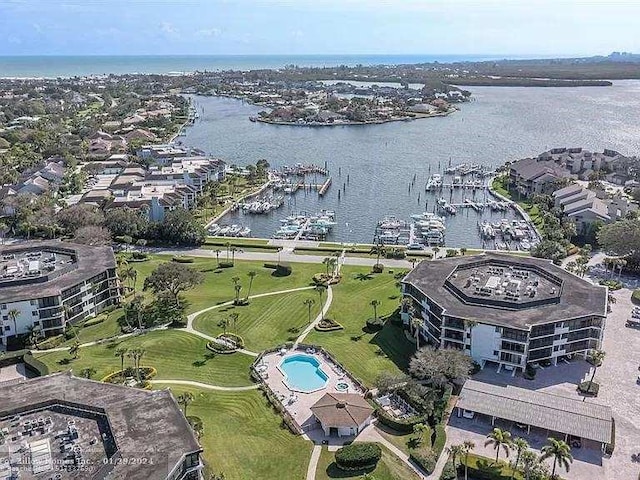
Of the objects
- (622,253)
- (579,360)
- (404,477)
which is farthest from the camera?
(622,253)

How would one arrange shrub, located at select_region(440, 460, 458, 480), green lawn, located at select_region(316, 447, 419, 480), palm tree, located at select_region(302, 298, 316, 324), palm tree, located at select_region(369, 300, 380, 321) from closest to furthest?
shrub, located at select_region(440, 460, 458, 480), green lawn, located at select_region(316, 447, 419, 480), palm tree, located at select_region(369, 300, 380, 321), palm tree, located at select_region(302, 298, 316, 324)

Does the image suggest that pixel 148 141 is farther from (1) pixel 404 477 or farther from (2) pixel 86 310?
(1) pixel 404 477

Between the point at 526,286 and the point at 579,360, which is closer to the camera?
the point at 579,360

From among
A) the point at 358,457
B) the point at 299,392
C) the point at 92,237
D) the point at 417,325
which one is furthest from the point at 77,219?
the point at 358,457

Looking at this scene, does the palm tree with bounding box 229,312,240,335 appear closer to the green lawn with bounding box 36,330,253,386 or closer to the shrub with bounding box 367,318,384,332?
the green lawn with bounding box 36,330,253,386

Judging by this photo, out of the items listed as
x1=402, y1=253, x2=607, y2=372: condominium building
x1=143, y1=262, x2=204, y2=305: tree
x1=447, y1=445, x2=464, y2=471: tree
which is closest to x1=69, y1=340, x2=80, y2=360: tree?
x1=143, y1=262, x2=204, y2=305: tree

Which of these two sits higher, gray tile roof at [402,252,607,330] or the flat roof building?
gray tile roof at [402,252,607,330]

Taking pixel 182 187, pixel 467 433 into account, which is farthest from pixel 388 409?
pixel 182 187
